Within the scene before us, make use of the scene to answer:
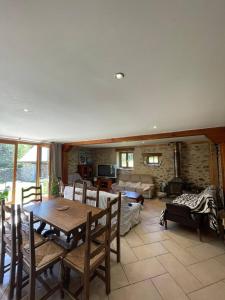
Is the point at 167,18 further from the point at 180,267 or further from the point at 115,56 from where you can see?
the point at 180,267

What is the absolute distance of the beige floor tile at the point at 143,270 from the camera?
2068 millimetres

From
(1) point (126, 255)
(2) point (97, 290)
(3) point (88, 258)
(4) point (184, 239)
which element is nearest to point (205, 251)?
(4) point (184, 239)

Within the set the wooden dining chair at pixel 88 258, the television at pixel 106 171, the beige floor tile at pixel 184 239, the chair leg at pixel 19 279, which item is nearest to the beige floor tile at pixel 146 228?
the beige floor tile at pixel 184 239

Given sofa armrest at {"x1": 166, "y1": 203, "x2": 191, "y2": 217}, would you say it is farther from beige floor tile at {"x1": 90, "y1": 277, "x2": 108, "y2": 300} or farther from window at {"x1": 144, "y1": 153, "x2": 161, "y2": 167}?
window at {"x1": 144, "y1": 153, "x2": 161, "y2": 167}

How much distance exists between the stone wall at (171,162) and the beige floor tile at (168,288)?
5.00 metres

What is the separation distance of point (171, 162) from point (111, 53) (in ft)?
20.7

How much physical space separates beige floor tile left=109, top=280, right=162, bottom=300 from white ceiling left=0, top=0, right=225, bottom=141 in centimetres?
238

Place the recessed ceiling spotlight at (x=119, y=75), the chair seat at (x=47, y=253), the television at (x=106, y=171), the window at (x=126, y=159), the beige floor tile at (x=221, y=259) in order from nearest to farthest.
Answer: the recessed ceiling spotlight at (x=119, y=75), the chair seat at (x=47, y=253), the beige floor tile at (x=221, y=259), the window at (x=126, y=159), the television at (x=106, y=171)

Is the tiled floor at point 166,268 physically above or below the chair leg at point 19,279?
below

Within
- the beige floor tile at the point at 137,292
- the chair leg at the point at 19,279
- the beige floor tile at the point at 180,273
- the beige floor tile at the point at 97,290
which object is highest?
the chair leg at the point at 19,279

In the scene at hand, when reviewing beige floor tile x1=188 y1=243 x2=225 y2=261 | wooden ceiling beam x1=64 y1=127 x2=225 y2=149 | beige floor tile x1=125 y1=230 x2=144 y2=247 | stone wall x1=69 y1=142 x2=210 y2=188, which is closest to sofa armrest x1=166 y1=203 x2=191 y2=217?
beige floor tile x1=188 y1=243 x2=225 y2=261

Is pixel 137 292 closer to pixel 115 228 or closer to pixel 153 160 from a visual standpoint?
pixel 115 228

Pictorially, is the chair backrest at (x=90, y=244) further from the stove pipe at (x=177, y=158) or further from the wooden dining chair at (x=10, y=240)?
the stove pipe at (x=177, y=158)

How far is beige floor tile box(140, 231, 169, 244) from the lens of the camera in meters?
3.05
